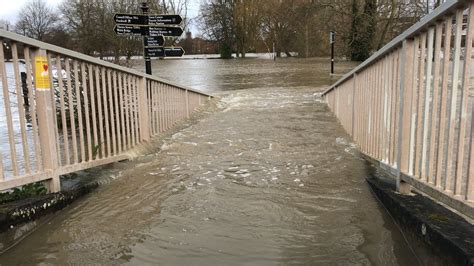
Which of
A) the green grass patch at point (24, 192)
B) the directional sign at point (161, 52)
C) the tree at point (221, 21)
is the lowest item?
the green grass patch at point (24, 192)

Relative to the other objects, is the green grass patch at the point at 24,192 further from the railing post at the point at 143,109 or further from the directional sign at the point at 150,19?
the directional sign at the point at 150,19

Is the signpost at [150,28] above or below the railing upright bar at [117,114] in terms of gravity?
above

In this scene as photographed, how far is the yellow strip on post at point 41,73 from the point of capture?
154 inches

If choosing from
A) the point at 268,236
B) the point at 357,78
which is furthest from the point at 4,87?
the point at 357,78

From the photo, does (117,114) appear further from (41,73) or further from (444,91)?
(444,91)

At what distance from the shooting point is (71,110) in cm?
441

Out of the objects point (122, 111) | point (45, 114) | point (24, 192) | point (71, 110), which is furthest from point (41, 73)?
point (122, 111)

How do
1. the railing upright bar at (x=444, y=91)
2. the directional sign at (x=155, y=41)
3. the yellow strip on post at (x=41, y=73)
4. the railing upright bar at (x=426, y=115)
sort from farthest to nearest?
the directional sign at (x=155, y=41), the yellow strip on post at (x=41, y=73), the railing upright bar at (x=426, y=115), the railing upright bar at (x=444, y=91)

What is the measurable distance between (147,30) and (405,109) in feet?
22.0

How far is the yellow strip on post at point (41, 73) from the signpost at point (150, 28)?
5.04 metres

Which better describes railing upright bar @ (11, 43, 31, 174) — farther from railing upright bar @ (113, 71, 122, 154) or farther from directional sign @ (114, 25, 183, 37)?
directional sign @ (114, 25, 183, 37)

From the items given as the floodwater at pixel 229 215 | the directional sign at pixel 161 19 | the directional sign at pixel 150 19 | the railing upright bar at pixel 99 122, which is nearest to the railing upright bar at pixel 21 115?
the floodwater at pixel 229 215

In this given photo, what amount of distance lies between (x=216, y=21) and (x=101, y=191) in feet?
202

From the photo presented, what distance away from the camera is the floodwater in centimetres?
314
